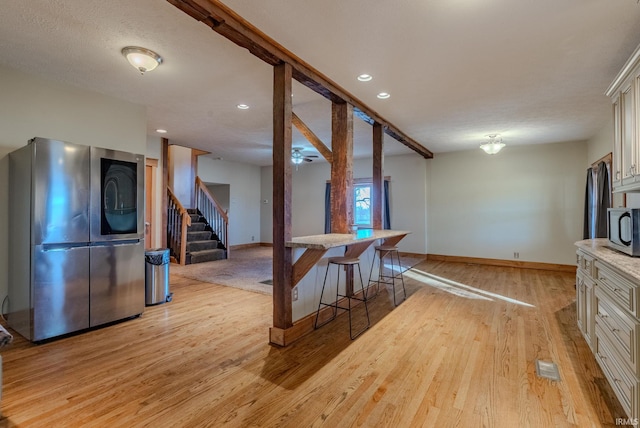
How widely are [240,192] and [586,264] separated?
834 cm

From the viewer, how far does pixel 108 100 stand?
148 inches

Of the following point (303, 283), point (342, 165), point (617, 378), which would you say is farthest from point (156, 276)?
point (617, 378)

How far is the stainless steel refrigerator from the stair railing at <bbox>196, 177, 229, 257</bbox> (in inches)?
170

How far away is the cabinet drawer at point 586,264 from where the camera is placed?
8.24 ft

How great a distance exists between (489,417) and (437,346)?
37.2 inches

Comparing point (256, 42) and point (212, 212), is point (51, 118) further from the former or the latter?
point (212, 212)

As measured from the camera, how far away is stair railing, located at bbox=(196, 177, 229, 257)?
25.3 feet

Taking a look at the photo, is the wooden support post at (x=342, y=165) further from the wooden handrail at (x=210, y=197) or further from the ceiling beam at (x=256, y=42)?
the wooden handrail at (x=210, y=197)

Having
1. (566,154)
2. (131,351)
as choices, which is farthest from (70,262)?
(566,154)

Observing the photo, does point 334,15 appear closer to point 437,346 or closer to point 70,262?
point 437,346

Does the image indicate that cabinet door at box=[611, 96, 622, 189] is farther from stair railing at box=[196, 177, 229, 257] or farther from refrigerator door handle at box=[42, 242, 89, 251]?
stair railing at box=[196, 177, 229, 257]

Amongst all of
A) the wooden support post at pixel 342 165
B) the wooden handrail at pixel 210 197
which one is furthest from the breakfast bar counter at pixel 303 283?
the wooden handrail at pixel 210 197

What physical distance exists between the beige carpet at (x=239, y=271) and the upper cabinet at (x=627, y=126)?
156 inches

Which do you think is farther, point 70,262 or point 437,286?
point 437,286
